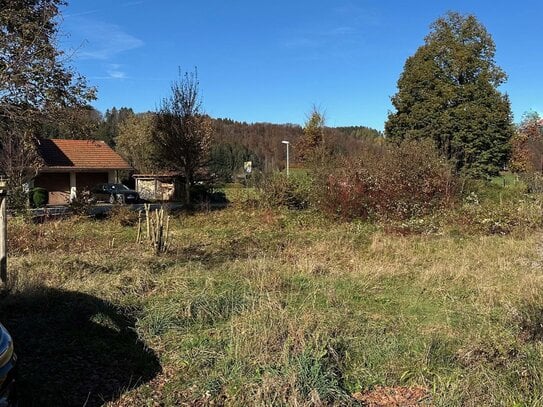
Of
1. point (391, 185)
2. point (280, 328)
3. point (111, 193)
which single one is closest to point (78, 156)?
point (111, 193)

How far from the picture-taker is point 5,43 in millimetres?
15922

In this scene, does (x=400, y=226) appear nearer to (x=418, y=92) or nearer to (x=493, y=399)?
(x=493, y=399)

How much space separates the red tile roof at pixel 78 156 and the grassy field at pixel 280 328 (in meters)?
32.3

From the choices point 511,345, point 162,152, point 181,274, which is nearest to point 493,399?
point 511,345

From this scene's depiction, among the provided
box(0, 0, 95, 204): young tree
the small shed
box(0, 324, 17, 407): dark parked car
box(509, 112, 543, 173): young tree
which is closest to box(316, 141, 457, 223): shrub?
box(0, 0, 95, 204): young tree

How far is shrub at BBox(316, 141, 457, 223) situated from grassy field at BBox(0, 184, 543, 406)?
6627 millimetres

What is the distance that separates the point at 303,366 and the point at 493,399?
1373 millimetres

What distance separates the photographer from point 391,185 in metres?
17.5

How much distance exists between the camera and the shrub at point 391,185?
57.1 feet

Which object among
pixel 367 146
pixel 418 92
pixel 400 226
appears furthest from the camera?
pixel 418 92

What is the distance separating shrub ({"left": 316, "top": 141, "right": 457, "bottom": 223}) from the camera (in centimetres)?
1741

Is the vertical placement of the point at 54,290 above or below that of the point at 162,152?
below

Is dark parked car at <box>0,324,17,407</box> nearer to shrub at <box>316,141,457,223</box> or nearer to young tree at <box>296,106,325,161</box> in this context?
shrub at <box>316,141,457,223</box>

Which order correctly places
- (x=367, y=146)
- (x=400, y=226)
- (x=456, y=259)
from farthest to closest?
(x=367, y=146), (x=400, y=226), (x=456, y=259)
